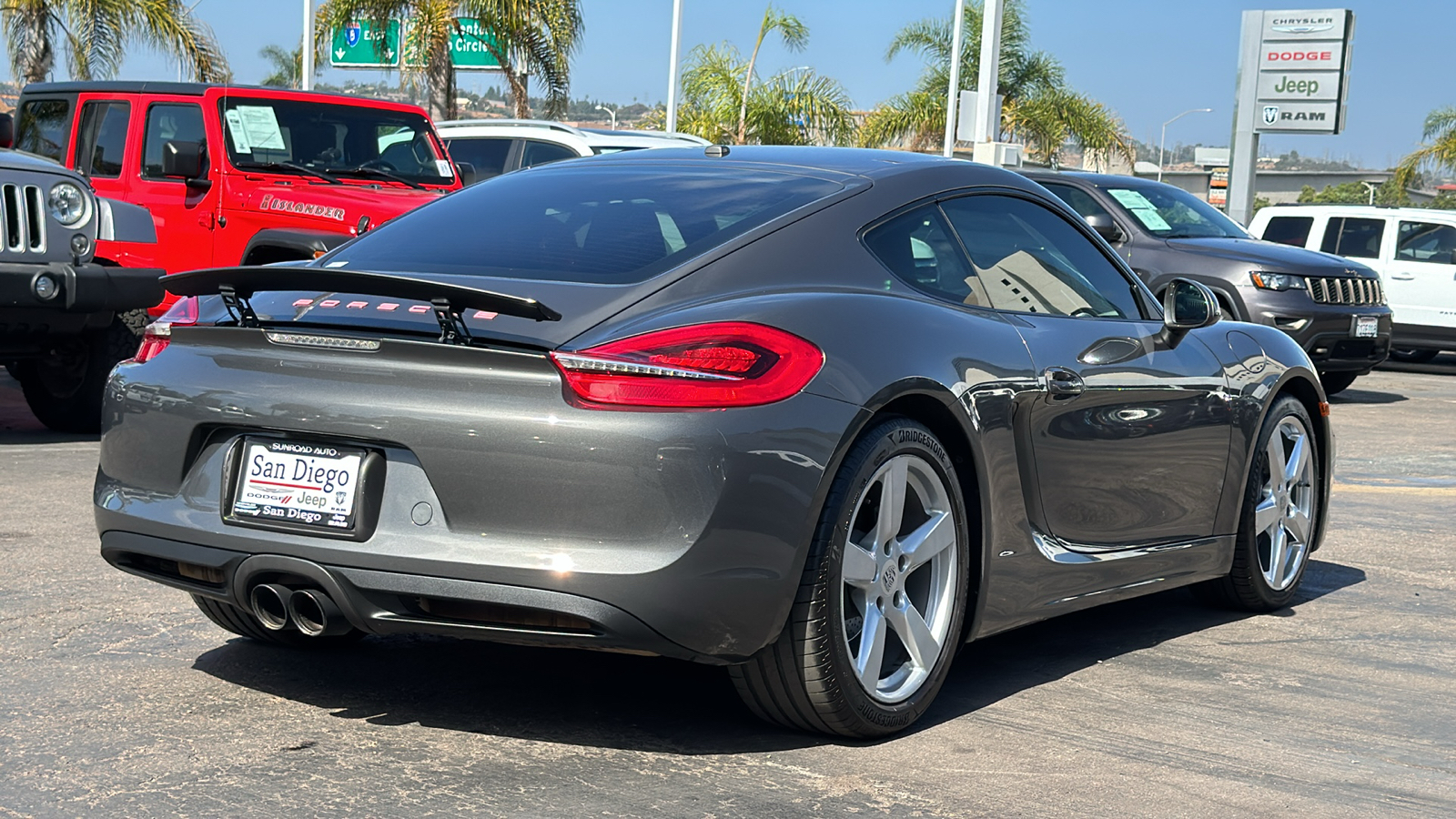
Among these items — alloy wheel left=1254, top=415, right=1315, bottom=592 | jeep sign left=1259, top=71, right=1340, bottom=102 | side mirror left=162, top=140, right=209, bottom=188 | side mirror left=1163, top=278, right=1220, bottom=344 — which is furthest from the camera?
jeep sign left=1259, top=71, right=1340, bottom=102

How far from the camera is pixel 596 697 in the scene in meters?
4.35

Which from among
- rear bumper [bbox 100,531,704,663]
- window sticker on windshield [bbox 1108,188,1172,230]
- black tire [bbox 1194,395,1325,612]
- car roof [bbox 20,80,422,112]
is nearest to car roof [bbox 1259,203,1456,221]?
window sticker on windshield [bbox 1108,188,1172,230]

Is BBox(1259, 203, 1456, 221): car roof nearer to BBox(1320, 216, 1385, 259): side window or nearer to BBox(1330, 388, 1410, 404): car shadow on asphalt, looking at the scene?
BBox(1320, 216, 1385, 259): side window

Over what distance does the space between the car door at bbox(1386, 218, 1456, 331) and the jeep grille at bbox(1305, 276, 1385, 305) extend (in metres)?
4.31

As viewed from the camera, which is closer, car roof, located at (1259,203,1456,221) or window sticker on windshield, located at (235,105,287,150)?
window sticker on windshield, located at (235,105,287,150)

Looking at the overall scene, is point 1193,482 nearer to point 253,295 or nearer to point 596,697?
point 596,697

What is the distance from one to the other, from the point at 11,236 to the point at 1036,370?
5.82m

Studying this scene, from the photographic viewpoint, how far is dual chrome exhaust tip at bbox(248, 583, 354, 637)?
3773 mm

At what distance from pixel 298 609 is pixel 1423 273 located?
17003 millimetres

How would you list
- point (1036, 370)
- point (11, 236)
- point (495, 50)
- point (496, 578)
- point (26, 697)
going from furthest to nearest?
point (495, 50)
point (11, 236)
point (1036, 370)
point (26, 697)
point (496, 578)

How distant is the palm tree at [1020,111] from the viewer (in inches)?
1372

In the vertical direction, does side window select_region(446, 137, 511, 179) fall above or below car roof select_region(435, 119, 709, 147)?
below

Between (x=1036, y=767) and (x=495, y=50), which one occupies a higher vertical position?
(x=495, y=50)

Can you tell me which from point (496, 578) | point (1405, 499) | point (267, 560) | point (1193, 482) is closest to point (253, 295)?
point (267, 560)
